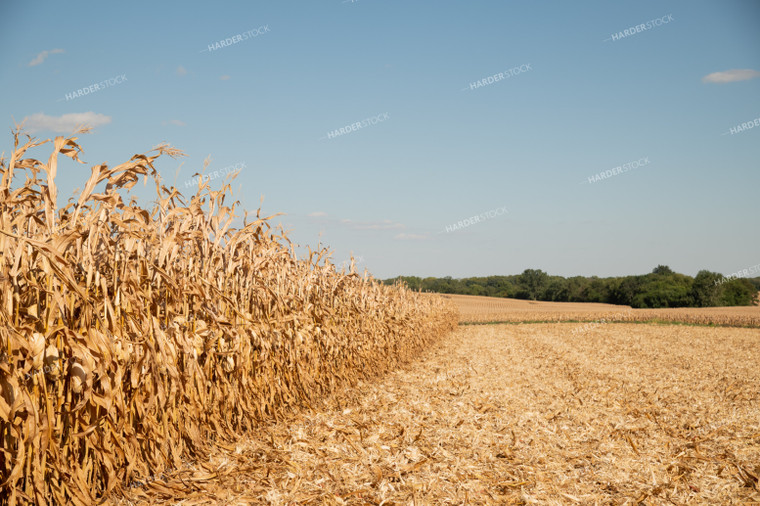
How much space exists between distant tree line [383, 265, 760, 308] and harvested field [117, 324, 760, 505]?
52048 mm

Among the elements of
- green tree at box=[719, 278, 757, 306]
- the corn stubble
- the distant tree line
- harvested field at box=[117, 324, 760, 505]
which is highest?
the corn stubble

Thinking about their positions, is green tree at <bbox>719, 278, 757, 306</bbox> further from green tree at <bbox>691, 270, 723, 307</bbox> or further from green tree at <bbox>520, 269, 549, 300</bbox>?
green tree at <bbox>520, 269, 549, 300</bbox>

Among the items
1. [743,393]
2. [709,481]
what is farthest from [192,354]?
[743,393]

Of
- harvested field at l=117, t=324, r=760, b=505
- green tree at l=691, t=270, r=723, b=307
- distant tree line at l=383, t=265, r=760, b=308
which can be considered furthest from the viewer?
distant tree line at l=383, t=265, r=760, b=308

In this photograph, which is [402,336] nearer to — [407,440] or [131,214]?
[407,440]

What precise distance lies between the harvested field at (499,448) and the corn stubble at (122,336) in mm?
472

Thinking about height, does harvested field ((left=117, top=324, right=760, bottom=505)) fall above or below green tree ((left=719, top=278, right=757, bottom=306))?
above

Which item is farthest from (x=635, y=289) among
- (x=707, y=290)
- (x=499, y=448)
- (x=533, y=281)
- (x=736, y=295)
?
(x=499, y=448)

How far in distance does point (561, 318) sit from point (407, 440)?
144 ft

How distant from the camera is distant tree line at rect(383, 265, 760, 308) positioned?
257 ft

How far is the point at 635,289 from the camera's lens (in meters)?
85.1

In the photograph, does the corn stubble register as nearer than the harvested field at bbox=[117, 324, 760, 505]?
Yes

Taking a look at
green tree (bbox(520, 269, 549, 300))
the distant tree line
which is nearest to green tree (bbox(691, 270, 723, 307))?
the distant tree line

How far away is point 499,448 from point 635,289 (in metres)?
91.0
